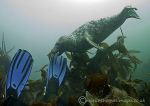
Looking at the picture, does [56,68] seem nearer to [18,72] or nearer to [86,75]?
[18,72]

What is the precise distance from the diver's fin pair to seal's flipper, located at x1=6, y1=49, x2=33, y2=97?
233 millimetres

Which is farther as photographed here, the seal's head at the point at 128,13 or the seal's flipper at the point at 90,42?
the seal's head at the point at 128,13

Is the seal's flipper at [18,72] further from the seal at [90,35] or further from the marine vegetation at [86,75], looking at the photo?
the seal at [90,35]

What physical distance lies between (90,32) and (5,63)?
8.60 feet

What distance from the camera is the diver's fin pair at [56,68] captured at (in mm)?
1867

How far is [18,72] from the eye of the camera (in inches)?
63.2

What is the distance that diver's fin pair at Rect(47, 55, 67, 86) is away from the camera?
187 cm

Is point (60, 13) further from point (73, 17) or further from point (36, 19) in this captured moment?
point (36, 19)

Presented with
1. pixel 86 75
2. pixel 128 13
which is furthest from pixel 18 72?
pixel 128 13

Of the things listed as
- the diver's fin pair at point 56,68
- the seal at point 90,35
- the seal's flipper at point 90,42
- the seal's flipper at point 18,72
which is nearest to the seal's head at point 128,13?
the seal at point 90,35

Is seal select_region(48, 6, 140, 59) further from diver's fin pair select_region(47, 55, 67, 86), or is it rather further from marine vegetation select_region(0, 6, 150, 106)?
diver's fin pair select_region(47, 55, 67, 86)

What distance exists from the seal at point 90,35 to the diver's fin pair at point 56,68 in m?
1.11

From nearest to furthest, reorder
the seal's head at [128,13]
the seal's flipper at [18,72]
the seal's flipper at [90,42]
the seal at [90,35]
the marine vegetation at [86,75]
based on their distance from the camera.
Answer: the seal's flipper at [18,72], the marine vegetation at [86,75], the seal's flipper at [90,42], the seal at [90,35], the seal's head at [128,13]

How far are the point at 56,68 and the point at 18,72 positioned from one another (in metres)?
0.40
